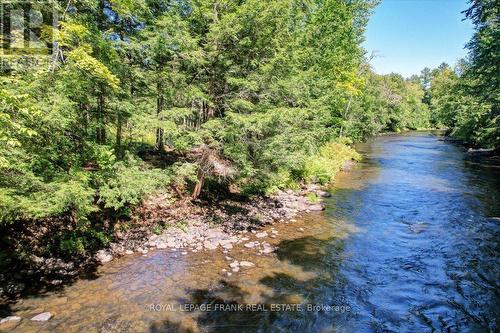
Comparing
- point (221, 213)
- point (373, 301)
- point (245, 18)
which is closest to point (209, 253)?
point (221, 213)

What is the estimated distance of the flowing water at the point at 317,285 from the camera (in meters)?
6.88

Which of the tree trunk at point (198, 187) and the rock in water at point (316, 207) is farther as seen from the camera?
the rock in water at point (316, 207)

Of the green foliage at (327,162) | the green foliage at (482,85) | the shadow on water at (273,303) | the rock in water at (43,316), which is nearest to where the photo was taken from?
the rock in water at (43,316)

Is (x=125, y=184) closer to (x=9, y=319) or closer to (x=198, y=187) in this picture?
(x=9, y=319)

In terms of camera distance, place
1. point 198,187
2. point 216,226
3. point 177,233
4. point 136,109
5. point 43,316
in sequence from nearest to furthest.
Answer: point 43,316 → point 136,109 → point 177,233 → point 216,226 → point 198,187

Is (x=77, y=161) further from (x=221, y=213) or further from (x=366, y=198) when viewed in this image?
(x=366, y=198)

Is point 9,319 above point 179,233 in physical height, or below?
below

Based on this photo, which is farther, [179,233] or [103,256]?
[179,233]

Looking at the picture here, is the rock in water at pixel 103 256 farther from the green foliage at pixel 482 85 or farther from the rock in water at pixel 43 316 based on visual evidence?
the green foliage at pixel 482 85

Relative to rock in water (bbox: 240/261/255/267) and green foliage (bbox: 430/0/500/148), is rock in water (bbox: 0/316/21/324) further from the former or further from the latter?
green foliage (bbox: 430/0/500/148)

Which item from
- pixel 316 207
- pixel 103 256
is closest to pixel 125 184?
pixel 103 256

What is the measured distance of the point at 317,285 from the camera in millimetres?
8469

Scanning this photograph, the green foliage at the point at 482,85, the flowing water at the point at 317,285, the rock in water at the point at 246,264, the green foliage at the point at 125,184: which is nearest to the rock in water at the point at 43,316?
the flowing water at the point at 317,285

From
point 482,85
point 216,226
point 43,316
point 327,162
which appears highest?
point 482,85
